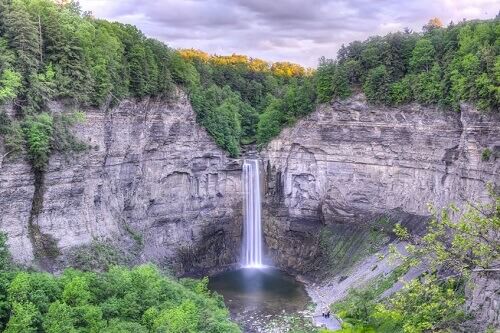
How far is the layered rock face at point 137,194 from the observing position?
36.2 meters

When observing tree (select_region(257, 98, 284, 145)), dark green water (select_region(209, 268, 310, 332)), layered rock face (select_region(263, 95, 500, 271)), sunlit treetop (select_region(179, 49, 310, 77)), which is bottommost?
dark green water (select_region(209, 268, 310, 332))

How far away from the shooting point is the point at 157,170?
176ft

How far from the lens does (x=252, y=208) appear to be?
202ft

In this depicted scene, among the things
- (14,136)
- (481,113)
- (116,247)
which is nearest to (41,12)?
(14,136)

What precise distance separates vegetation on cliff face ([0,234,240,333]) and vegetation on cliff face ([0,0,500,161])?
36.8ft

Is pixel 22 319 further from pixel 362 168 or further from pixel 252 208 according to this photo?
pixel 252 208

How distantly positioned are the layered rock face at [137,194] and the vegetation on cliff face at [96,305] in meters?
5.83

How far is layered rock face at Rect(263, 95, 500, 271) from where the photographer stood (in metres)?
44.5

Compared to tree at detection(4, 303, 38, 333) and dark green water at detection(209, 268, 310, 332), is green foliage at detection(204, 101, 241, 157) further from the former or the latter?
tree at detection(4, 303, 38, 333)

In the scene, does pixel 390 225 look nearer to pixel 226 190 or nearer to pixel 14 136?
pixel 226 190

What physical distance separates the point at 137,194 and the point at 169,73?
12.3 meters

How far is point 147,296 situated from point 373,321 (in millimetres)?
14919

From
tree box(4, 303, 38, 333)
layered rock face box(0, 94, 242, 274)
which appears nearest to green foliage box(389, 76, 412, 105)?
layered rock face box(0, 94, 242, 274)

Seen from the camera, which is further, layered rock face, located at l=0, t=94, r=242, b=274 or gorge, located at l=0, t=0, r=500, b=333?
layered rock face, located at l=0, t=94, r=242, b=274
